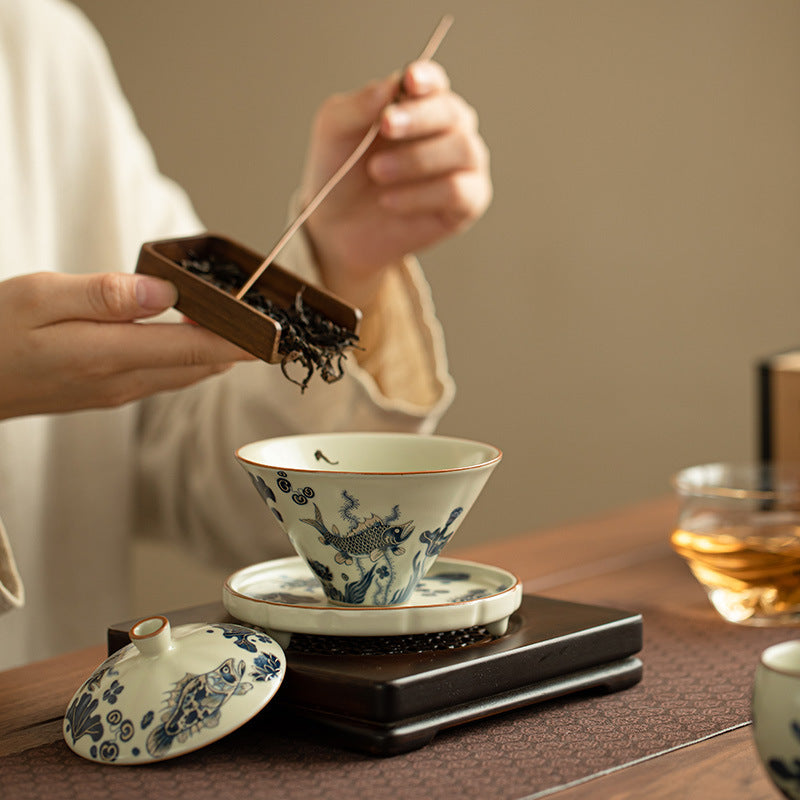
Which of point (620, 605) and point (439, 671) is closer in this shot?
point (439, 671)

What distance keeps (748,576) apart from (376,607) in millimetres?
410

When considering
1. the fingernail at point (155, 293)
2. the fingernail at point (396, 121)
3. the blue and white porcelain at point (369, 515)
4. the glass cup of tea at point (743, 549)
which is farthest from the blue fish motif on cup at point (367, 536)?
the fingernail at point (396, 121)

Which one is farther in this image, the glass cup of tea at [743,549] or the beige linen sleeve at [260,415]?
the beige linen sleeve at [260,415]

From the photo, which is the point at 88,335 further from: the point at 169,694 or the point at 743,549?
the point at 743,549

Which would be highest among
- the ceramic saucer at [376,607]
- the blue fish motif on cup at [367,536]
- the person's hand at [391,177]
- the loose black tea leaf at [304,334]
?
the person's hand at [391,177]

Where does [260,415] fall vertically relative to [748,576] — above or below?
above

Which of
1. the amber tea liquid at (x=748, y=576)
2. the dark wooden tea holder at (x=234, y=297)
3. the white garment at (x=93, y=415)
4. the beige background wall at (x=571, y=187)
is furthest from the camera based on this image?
the beige background wall at (x=571, y=187)

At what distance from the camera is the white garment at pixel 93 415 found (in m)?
1.32

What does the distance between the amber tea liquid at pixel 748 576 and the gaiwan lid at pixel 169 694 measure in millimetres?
457

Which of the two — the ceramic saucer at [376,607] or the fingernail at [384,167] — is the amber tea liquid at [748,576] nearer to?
the ceramic saucer at [376,607]

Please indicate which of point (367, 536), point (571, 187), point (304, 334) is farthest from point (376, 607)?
point (571, 187)

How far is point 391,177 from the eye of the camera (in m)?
1.14

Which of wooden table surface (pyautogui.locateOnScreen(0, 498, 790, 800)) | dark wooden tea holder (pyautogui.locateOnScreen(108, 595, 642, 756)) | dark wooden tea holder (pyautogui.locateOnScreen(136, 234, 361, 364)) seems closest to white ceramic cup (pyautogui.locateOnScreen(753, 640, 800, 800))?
wooden table surface (pyautogui.locateOnScreen(0, 498, 790, 800))

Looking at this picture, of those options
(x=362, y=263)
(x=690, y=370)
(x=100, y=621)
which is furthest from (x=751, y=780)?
(x=690, y=370)
